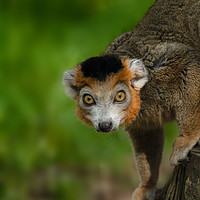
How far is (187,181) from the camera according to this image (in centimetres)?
565

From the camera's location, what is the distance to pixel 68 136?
452 inches

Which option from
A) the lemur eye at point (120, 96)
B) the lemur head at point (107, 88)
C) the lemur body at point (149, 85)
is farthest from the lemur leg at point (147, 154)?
the lemur eye at point (120, 96)

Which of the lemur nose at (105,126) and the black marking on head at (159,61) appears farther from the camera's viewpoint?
the black marking on head at (159,61)

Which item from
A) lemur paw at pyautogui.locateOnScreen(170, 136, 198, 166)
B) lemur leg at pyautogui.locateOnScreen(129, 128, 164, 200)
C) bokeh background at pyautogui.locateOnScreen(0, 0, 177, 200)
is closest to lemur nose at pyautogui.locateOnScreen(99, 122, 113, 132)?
lemur paw at pyautogui.locateOnScreen(170, 136, 198, 166)

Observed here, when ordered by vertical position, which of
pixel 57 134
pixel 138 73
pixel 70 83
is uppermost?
pixel 138 73

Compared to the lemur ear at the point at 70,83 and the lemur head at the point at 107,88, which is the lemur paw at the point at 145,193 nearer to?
the lemur head at the point at 107,88

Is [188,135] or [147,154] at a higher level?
[188,135]

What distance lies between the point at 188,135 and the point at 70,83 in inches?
61.6

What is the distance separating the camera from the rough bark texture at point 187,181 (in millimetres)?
5520

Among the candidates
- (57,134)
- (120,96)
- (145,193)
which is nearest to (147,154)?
(145,193)

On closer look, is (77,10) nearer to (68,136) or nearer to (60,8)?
(60,8)

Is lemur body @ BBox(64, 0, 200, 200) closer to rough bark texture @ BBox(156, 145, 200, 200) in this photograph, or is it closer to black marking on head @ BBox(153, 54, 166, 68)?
black marking on head @ BBox(153, 54, 166, 68)

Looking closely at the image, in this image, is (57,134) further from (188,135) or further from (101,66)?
(101,66)

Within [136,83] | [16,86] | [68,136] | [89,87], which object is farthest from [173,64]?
[16,86]
